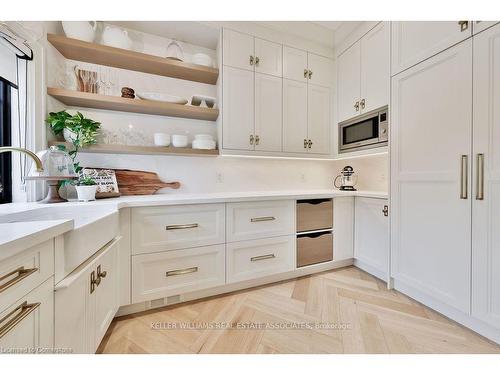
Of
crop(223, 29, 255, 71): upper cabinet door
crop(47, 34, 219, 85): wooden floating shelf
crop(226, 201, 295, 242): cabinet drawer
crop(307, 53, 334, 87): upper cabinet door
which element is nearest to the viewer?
crop(47, 34, 219, 85): wooden floating shelf

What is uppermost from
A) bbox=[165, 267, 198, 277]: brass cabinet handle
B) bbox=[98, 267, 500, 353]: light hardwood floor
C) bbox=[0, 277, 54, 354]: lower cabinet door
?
bbox=[0, 277, 54, 354]: lower cabinet door

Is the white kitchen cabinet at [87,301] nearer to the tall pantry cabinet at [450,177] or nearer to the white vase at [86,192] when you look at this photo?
the white vase at [86,192]

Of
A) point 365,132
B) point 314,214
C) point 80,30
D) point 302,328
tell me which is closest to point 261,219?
point 314,214

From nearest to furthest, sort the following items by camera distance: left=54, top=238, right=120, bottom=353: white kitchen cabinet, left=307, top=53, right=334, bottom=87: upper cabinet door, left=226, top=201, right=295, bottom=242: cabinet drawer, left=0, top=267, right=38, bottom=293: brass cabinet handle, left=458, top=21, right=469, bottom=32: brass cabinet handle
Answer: left=0, top=267, right=38, bottom=293: brass cabinet handle, left=54, top=238, right=120, bottom=353: white kitchen cabinet, left=458, top=21, right=469, bottom=32: brass cabinet handle, left=226, top=201, right=295, bottom=242: cabinet drawer, left=307, top=53, right=334, bottom=87: upper cabinet door

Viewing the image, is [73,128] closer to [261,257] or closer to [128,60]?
[128,60]

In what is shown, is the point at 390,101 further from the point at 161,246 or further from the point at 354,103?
the point at 161,246

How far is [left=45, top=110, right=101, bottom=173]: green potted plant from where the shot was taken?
4.98 ft

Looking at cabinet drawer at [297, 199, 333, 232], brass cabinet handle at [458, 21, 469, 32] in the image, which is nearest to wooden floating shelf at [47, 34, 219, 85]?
cabinet drawer at [297, 199, 333, 232]

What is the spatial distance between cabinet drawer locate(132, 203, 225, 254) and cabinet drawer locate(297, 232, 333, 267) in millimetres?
802

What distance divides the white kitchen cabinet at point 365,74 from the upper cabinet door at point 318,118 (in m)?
0.15

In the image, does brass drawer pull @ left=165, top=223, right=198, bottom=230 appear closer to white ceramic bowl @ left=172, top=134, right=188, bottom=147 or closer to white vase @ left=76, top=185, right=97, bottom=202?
white vase @ left=76, top=185, right=97, bottom=202
